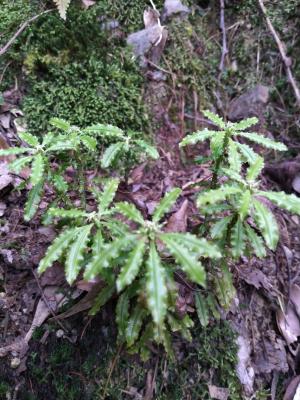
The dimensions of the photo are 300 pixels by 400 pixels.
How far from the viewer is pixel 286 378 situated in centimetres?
274

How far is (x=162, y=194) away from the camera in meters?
3.21

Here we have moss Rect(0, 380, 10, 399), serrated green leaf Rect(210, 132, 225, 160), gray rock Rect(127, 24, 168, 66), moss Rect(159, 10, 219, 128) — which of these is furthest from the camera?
moss Rect(159, 10, 219, 128)

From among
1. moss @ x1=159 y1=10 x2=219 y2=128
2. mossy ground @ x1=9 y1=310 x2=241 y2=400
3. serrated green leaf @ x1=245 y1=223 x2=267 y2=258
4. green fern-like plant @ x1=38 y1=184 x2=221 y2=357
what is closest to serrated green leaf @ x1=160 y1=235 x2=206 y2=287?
green fern-like plant @ x1=38 y1=184 x2=221 y2=357

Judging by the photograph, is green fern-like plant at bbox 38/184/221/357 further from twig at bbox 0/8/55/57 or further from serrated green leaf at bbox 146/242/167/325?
twig at bbox 0/8/55/57

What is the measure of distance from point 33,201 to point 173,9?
8.49 ft

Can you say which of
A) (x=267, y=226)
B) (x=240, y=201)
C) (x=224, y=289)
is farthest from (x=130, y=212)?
(x=224, y=289)

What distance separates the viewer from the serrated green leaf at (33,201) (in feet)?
7.16

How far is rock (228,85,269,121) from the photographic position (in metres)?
3.76

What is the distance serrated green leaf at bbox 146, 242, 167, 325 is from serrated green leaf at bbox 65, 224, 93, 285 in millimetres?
413

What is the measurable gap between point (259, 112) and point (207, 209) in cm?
204

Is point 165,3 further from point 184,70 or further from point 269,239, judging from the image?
point 269,239

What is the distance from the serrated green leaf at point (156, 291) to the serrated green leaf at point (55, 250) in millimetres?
493

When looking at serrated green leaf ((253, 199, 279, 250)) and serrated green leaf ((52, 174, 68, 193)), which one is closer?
serrated green leaf ((253, 199, 279, 250))

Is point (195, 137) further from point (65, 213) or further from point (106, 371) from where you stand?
point (106, 371)
